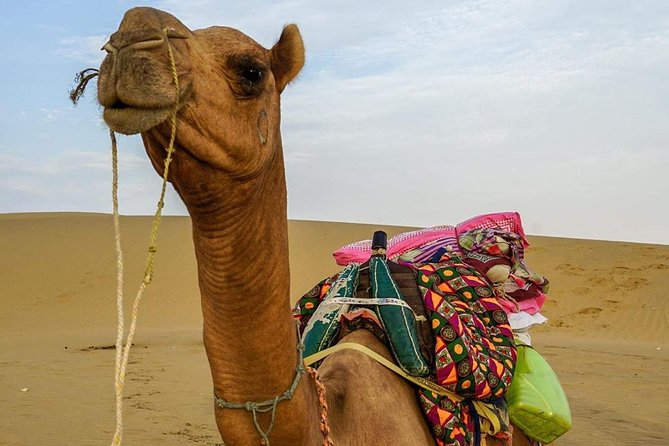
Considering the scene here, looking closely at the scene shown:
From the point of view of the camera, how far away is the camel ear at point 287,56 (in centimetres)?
256

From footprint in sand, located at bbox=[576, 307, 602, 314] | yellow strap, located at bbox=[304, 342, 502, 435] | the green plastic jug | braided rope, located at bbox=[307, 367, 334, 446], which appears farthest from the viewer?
footprint in sand, located at bbox=[576, 307, 602, 314]

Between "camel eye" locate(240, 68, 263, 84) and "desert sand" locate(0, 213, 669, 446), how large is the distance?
6671 mm

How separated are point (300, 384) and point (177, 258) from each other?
31532 millimetres

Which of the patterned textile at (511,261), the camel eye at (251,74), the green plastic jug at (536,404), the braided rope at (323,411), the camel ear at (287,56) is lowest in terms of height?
the green plastic jug at (536,404)

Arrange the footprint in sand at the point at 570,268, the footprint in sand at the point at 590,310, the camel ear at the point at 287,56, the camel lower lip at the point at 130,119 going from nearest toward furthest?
the camel lower lip at the point at 130,119 → the camel ear at the point at 287,56 → the footprint in sand at the point at 590,310 → the footprint in sand at the point at 570,268

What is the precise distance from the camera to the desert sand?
9.59m

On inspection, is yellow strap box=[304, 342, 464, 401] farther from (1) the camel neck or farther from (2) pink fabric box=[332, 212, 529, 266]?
(2) pink fabric box=[332, 212, 529, 266]

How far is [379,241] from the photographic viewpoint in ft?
13.0

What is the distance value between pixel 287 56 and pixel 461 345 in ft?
5.11

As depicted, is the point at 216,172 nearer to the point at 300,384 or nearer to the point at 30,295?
the point at 300,384

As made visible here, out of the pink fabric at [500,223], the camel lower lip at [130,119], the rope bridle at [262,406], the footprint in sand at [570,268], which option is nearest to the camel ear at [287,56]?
the camel lower lip at [130,119]

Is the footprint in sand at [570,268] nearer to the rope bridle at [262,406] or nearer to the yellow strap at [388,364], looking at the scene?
the yellow strap at [388,364]

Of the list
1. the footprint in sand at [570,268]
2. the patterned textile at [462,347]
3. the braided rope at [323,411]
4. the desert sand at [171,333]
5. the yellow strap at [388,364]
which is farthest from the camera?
the footprint in sand at [570,268]

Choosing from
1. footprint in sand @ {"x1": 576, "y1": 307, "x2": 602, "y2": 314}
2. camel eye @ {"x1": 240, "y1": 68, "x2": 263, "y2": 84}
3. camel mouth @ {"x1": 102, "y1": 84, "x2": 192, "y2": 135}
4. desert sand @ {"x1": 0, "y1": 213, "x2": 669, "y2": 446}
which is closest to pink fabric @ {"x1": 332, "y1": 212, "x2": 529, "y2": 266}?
camel eye @ {"x1": 240, "y1": 68, "x2": 263, "y2": 84}
